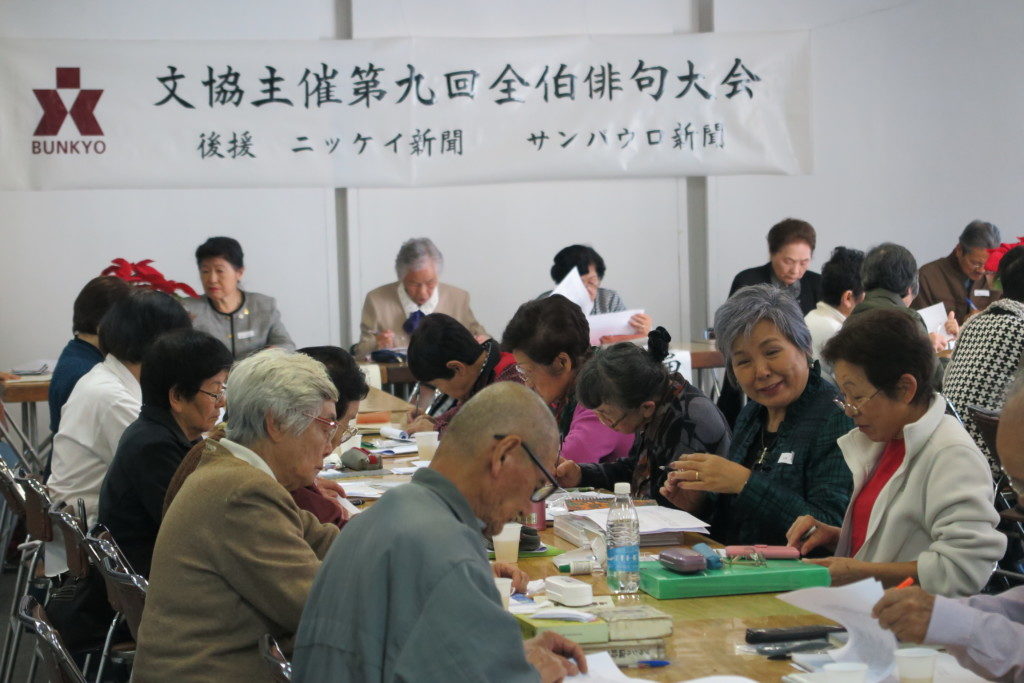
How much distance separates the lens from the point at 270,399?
2.30 meters

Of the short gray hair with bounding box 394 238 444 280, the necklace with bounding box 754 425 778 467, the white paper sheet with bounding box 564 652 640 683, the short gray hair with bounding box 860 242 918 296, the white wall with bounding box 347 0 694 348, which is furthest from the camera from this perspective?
the white wall with bounding box 347 0 694 348

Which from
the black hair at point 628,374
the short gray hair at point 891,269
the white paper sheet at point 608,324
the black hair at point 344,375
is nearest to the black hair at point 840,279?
the short gray hair at point 891,269

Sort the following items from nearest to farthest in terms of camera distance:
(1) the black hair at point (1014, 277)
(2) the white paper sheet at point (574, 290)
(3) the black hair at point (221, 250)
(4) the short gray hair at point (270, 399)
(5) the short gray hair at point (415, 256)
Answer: (4) the short gray hair at point (270, 399)
(1) the black hair at point (1014, 277)
(2) the white paper sheet at point (574, 290)
(3) the black hair at point (221, 250)
(5) the short gray hair at point (415, 256)

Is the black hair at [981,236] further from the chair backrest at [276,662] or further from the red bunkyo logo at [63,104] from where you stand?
the chair backrest at [276,662]

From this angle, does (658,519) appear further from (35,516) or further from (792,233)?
(792,233)

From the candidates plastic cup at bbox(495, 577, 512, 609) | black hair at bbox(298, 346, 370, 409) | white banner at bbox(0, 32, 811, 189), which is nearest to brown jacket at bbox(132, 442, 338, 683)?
plastic cup at bbox(495, 577, 512, 609)

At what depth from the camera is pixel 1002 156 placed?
26.2 ft

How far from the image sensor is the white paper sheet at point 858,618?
5.22 feet

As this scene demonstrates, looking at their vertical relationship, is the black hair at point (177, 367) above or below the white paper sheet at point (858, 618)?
above

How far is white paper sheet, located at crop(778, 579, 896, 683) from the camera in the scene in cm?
159

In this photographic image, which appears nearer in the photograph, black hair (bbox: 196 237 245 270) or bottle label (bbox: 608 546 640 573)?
bottle label (bbox: 608 546 640 573)

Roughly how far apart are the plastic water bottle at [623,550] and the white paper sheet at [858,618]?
1.81 feet

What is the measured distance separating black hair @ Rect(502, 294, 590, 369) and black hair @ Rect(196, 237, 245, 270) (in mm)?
3151

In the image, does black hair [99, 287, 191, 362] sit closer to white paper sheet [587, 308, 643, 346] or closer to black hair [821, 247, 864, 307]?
white paper sheet [587, 308, 643, 346]
